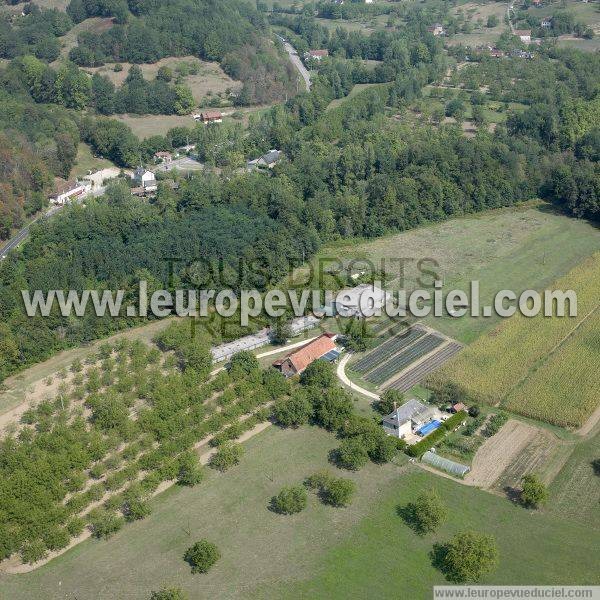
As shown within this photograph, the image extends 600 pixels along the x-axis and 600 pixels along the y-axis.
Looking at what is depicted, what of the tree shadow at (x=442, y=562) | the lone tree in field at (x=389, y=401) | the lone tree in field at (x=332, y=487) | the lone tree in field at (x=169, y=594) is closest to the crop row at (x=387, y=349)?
the lone tree in field at (x=389, y=401)

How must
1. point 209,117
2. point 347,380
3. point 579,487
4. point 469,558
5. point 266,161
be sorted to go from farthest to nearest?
point 209,117, point 266,161, point 347,380, point 579,487, point 469,558

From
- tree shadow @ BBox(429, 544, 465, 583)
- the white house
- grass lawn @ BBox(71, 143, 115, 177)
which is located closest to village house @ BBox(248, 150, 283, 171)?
the white house

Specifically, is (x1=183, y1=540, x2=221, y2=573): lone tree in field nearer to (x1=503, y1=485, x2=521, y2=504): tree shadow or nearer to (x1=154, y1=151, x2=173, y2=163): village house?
(x1=503, y1=485, x2=521, y2=504): tree shadow

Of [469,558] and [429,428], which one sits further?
[429,428]

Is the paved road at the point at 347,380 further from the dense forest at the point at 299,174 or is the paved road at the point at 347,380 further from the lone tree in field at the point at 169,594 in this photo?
the lone tree in field at the point at 169,594

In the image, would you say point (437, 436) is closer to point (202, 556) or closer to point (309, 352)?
point (309, 352)

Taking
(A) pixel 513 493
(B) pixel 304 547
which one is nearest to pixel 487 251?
(A) pixel 513 493
